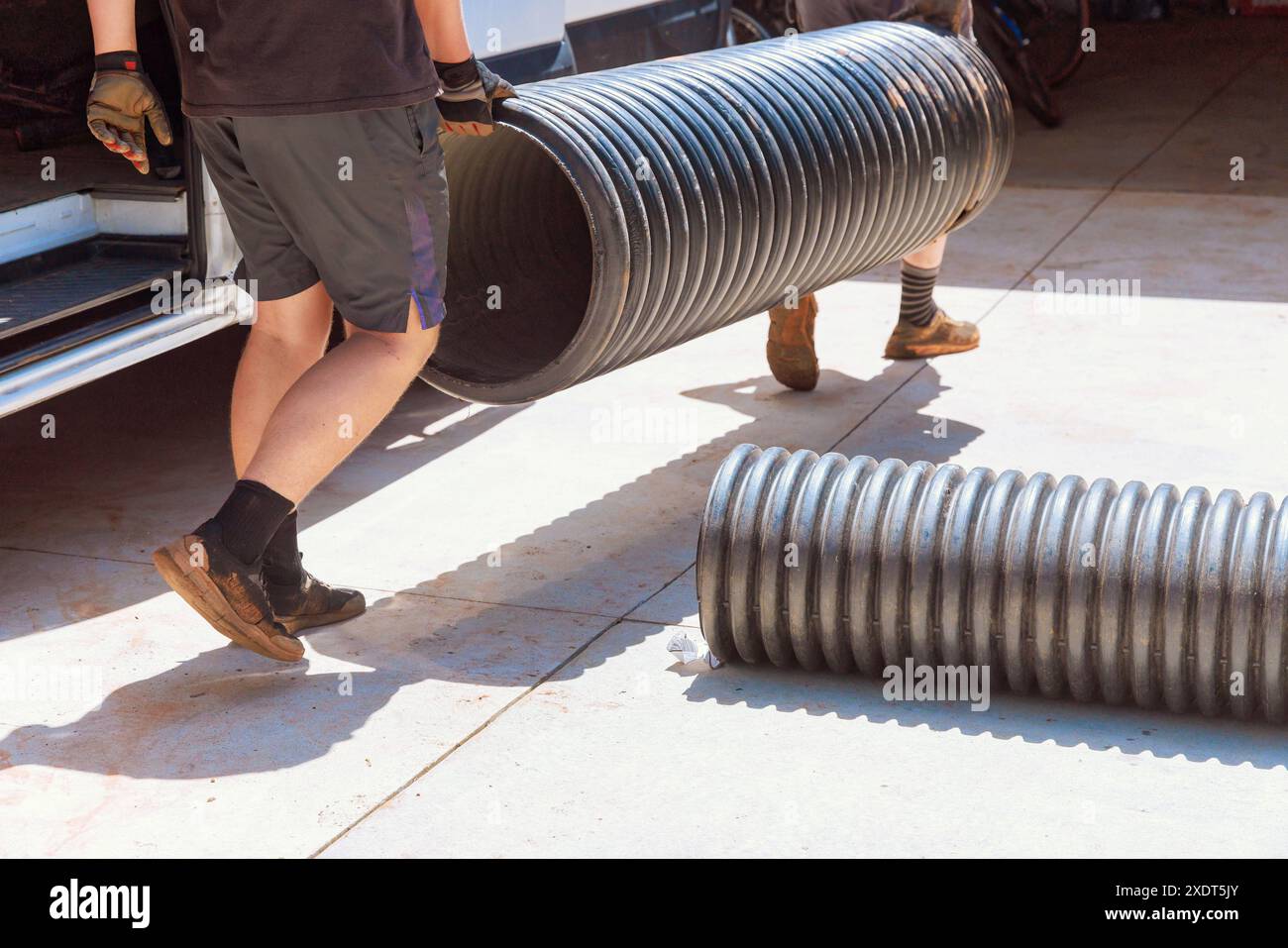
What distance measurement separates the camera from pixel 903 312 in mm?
5277

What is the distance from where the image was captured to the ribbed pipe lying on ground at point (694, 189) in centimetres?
355

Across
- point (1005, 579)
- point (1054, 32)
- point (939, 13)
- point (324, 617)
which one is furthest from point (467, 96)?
point (1054, 32)

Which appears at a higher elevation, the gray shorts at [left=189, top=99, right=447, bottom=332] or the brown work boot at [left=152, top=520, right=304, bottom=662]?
the gray shorts at [left=189, top=99, right=447, bottom=332]

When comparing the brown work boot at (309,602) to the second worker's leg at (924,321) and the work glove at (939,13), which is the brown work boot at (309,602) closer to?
the second worker's leg at (924,321)

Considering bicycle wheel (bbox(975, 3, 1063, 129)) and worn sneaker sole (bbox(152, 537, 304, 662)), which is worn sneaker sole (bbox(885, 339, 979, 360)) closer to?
worn sneaker sole (bbox(152, 537, 304, 662))

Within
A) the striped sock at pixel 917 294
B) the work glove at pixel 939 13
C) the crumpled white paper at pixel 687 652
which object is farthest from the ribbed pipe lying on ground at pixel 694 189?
the crumpled white paper at pixel 687 652

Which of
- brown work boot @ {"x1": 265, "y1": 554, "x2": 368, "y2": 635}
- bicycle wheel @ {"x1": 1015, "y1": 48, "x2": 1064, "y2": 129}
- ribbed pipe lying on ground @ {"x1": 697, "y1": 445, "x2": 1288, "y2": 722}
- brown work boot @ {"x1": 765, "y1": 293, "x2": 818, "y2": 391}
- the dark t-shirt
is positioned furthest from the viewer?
bicycle wheel @ {"x1": 1015, "y1": 48, "x2": 1064, "y2": 129}

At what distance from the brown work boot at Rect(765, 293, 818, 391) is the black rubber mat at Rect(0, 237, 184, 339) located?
5.86ft

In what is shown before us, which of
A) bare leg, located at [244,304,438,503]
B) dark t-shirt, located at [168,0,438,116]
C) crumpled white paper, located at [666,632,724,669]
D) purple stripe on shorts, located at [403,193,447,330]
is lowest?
crumpled white paper, located at [666,632,724,669]

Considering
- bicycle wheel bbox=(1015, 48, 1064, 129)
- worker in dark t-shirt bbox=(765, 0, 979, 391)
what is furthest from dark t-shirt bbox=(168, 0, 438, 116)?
bicycle wheel bbox=(1015, 48, 1064, 129)

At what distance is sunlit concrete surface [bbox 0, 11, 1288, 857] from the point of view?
2.70 metres

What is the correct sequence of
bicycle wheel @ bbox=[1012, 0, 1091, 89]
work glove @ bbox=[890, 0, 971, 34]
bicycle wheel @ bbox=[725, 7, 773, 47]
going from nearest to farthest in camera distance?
work glove @ bbox=[890, 0, 971, 34], bicycle wheel @ bbox=[725, 7, 773, 47], bicycle wheel @ bbox=[1012, 0, 1091, 89]

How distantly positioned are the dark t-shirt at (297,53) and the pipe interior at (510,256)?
90cm
